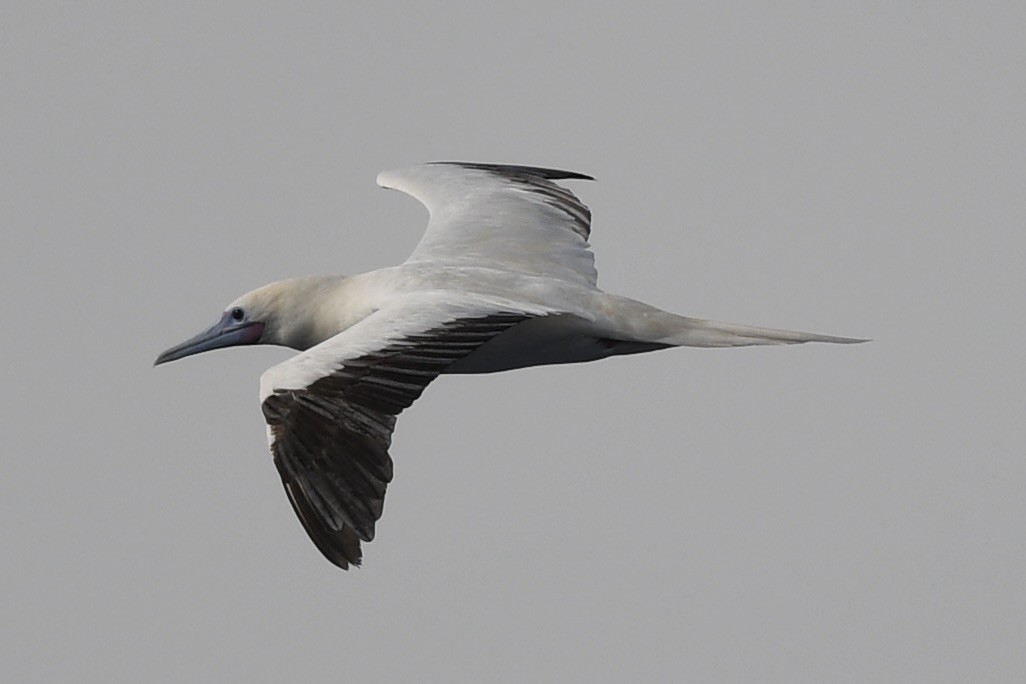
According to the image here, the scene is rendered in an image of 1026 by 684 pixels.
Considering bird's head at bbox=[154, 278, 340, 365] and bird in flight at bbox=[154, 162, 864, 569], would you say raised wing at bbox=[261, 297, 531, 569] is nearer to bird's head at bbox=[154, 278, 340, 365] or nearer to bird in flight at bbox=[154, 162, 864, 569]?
bird in flight at bbox=[154, 162, 864, 569]

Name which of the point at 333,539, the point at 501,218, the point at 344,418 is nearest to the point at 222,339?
the point at 501,218

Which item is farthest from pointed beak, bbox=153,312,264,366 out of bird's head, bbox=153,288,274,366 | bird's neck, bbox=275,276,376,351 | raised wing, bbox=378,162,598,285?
raised wing, bbox=378,162,598,285

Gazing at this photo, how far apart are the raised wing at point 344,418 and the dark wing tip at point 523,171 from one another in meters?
3.97

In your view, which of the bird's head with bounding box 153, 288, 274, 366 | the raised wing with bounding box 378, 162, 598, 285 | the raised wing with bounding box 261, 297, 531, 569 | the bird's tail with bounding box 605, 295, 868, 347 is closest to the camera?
the raised wing with bounding box 261, 297, 531, 569

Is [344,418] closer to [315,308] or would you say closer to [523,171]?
[315,308]

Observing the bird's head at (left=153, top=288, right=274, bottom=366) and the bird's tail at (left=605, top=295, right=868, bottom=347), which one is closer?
the bird's tail at (left=605, top=295, right=868, bottom=347)

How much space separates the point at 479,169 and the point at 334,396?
4.69m

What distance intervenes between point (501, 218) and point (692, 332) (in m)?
2.06

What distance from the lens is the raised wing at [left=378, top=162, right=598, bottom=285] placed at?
46.0 feet

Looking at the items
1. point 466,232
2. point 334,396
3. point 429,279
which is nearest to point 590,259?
point 466,232

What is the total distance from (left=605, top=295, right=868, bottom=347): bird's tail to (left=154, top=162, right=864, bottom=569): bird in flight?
1 centimetres

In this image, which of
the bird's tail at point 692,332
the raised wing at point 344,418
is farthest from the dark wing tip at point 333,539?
the bird's tail at point 692,332

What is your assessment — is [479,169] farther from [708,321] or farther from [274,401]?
[274,401]

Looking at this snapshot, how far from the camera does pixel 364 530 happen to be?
1091cm
